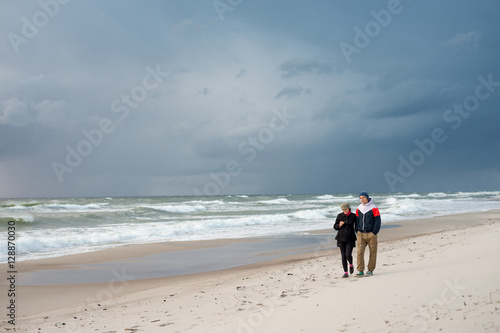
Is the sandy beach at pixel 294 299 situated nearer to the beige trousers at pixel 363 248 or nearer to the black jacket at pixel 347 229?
the beige trousers at pixel 363 248

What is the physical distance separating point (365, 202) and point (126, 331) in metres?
5.26

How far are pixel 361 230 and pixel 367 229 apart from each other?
0.50ft

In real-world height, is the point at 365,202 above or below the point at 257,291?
above

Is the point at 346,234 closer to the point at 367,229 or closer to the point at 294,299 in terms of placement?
the point at 367,229

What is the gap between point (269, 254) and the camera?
14680 millimetres

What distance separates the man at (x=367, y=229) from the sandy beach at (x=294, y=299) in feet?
1.23

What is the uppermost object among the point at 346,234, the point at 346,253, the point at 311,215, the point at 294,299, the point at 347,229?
the point at 311,215

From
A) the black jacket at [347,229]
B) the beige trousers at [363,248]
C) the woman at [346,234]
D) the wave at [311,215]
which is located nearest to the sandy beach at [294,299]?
the beige trousers at [363,248]

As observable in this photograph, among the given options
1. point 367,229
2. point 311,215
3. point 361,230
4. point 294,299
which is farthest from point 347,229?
point 311,215

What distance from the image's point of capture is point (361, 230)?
8.48 metres

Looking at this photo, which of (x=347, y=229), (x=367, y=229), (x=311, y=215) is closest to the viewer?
(x=367, y=229)

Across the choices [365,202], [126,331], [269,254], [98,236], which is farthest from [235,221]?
[126,331]

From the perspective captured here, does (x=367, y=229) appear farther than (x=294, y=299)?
Yes

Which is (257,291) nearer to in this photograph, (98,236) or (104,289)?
(104,289)
